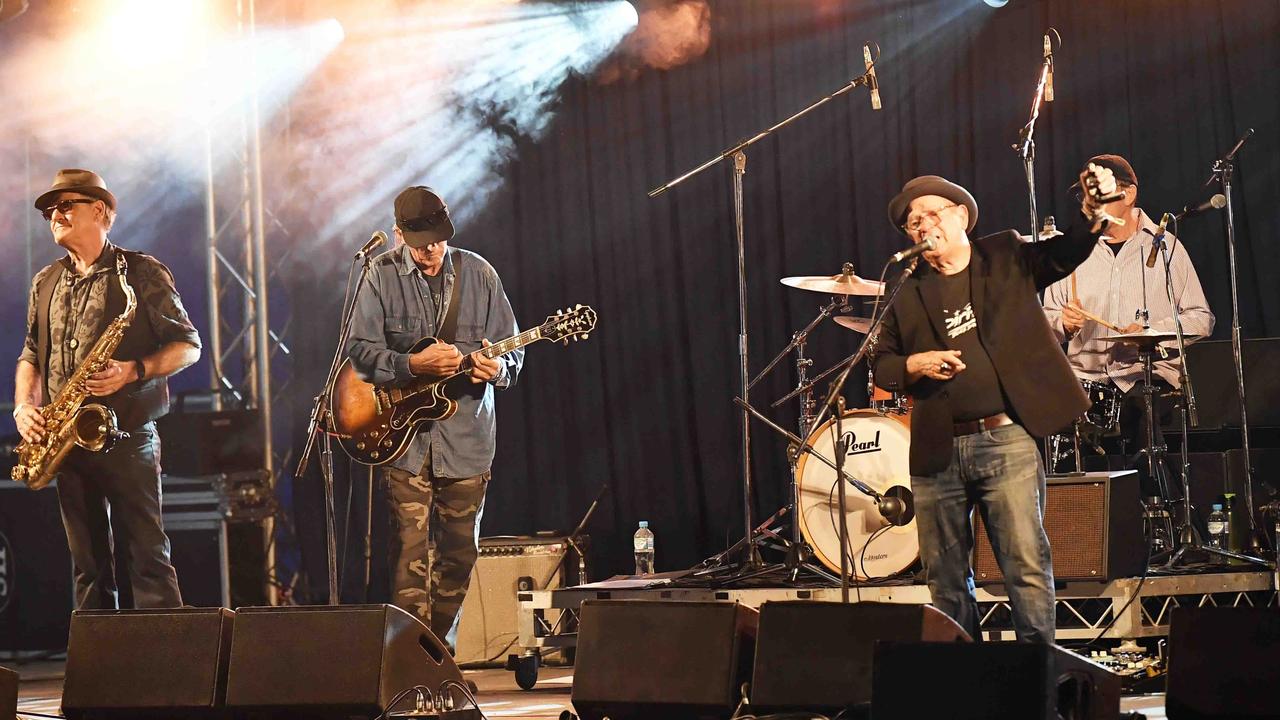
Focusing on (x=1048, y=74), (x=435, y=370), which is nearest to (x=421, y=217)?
(x=435, y=370)

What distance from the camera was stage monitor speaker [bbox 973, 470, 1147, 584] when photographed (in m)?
5.88

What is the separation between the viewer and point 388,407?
588 centimetres

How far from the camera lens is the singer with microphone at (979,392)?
446 centimetres

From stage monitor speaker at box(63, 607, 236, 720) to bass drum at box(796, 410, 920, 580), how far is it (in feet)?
11.2

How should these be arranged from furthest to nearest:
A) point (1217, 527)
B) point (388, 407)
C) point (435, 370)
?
point (1217, 527)
point (388, 407)
point (435, 370)

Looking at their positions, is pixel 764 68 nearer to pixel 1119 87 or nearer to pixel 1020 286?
pixel 1119 87

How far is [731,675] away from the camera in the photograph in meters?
3.98

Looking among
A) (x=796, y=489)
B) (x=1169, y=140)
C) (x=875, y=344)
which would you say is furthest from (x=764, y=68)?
(x=875, y=344)

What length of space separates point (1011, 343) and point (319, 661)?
230 centimetres

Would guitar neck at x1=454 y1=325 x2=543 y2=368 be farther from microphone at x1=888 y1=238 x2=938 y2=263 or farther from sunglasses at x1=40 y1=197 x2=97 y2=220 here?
microphone at x1=888 y1=238 x2=938 y2=263

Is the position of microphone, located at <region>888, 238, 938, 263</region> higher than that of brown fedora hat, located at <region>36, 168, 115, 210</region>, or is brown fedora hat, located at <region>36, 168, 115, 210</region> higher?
brown fedora hat, located at <region>36, 168, 115, 210</region>

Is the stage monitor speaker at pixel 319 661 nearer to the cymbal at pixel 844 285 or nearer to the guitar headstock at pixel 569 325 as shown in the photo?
the guitar headstock at pixel 569 325

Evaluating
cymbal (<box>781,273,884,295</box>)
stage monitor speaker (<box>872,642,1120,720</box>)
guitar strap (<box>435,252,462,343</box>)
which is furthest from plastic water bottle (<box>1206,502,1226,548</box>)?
stage monitor speaker (<box>872,642,1120,720</box>)

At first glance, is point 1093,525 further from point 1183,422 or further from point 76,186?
point 76,186
